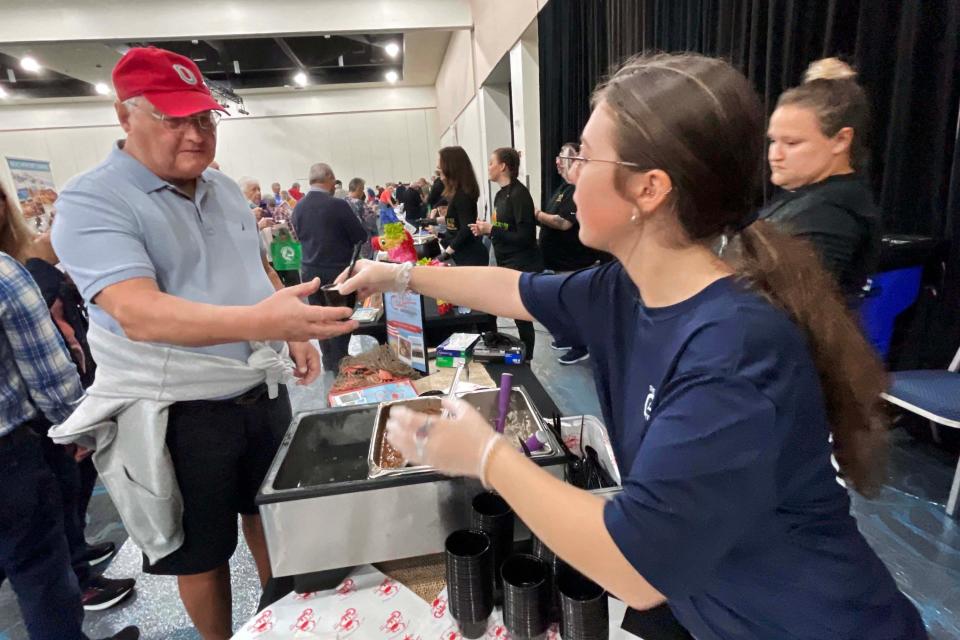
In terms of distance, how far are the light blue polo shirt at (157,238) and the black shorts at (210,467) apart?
0.43 ft

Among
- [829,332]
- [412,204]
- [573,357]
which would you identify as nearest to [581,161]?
[829,332]

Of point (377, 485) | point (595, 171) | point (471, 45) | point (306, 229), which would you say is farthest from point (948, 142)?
point (471, 45)

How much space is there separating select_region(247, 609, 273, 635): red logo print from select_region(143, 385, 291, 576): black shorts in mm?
426

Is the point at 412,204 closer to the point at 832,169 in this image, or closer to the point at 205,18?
the point at 205,18

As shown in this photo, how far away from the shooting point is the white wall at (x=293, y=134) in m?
12.6

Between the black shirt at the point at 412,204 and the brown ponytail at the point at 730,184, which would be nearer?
the brown ponytail at the point at 730,184

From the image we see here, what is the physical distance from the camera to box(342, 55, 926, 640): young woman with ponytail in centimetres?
52

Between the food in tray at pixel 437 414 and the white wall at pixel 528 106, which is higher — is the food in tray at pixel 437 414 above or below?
below

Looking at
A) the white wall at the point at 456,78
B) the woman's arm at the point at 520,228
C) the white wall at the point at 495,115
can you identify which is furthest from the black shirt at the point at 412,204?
the woman's arm at the point at 520,228

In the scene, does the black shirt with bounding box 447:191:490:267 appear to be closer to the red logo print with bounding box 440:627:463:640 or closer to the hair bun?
the hair bun

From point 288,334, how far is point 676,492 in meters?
0.75

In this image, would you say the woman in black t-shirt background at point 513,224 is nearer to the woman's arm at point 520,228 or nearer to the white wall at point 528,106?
the woman's arm at point 520,228

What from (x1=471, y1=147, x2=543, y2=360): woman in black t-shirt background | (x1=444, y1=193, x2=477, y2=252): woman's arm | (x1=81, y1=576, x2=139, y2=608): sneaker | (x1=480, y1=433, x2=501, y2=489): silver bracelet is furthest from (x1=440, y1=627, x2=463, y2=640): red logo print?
(x1=444, y1=193, x2=477, y2=252): woman's arm

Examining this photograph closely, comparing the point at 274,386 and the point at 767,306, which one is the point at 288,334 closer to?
the point at 274,386
